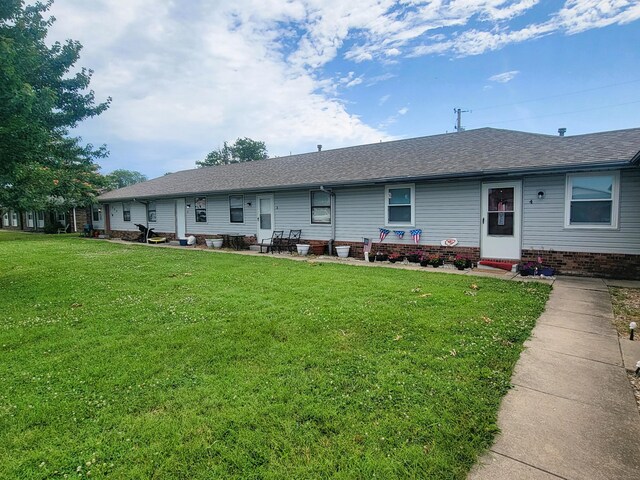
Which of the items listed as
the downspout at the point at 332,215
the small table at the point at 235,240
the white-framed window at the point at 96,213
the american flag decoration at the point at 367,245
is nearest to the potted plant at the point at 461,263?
the american flag decoration at the point at 367,245

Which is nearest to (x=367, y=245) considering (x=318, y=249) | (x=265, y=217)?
(x=318, y=249)

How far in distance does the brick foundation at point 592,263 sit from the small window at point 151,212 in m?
18.0

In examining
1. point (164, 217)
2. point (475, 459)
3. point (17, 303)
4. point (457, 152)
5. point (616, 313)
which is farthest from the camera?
point (164, 217)

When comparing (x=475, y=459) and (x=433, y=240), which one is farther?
(x=433, y=240)

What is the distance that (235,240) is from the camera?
1473 centimetres

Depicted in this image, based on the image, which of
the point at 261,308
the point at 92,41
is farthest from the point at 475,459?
the point at 92,41

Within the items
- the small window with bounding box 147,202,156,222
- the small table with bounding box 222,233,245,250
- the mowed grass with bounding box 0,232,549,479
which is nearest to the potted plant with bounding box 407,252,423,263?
the mowed grass with bounding box 0,232,549,479

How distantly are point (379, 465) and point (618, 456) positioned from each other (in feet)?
5.03

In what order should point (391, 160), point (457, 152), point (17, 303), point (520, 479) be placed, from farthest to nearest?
point (391, 160) → point (457, 152) → point (17, 303) → point (520, 479)

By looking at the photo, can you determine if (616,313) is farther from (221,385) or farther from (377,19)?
(377,19)

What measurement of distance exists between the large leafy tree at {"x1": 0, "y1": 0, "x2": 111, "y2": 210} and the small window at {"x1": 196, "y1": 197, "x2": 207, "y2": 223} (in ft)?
22.0

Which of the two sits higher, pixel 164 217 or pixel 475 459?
pixel 164 217

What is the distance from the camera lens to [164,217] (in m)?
18.4

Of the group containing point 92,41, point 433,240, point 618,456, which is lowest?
point 618,456
